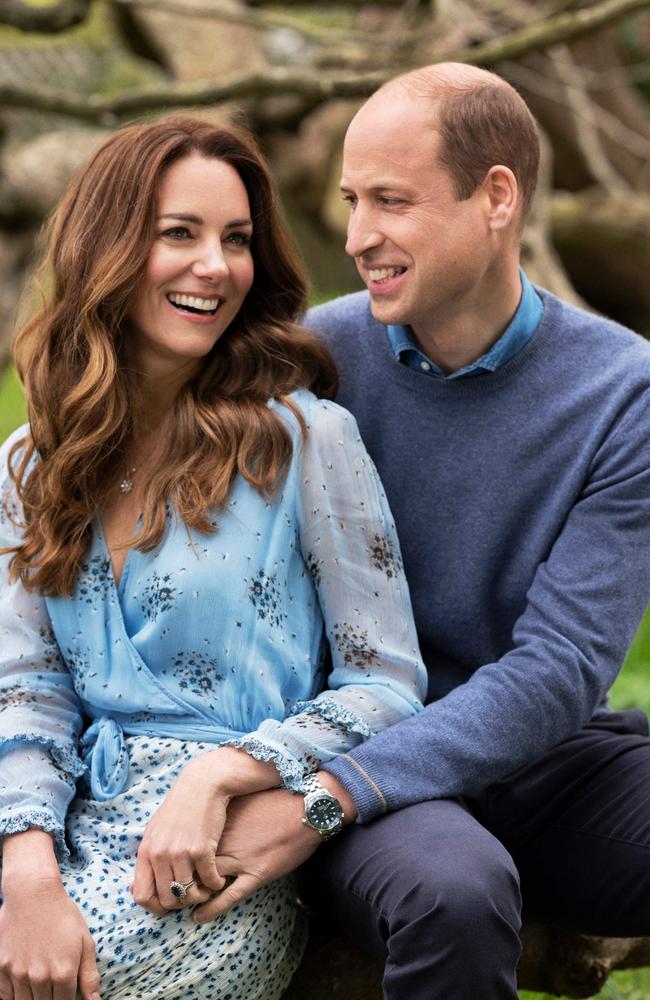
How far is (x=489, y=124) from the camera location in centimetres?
248

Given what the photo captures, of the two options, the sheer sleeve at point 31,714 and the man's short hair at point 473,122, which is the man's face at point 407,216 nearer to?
the man's short hair at point 473,122

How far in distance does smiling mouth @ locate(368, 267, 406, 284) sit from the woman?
214 millimetres

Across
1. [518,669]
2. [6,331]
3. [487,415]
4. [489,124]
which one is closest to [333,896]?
[518,669]

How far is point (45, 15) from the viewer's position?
4.09m

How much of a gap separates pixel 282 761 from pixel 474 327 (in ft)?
2.96

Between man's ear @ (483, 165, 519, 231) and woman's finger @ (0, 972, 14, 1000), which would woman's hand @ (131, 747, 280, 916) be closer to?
woman's finger @ (0, 972, 14, 1000)

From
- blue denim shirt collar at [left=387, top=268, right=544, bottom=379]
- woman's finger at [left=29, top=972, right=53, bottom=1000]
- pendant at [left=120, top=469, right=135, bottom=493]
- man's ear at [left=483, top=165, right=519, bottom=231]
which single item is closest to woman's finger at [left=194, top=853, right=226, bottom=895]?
woman's finger at [left=29, top=972, right=53, bottom=1000]

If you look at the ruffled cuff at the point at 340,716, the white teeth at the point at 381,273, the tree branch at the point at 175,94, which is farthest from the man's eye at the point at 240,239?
the tree branch at the point at 175,94

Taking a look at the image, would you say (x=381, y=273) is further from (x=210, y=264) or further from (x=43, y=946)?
(x=43, y=946)

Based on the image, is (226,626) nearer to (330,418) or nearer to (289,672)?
(289,672)

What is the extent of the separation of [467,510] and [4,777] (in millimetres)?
949

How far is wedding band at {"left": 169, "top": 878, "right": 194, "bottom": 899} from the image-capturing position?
2090mm

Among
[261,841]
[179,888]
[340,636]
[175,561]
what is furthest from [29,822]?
[340,636]

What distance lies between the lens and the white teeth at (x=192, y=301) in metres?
2.41
